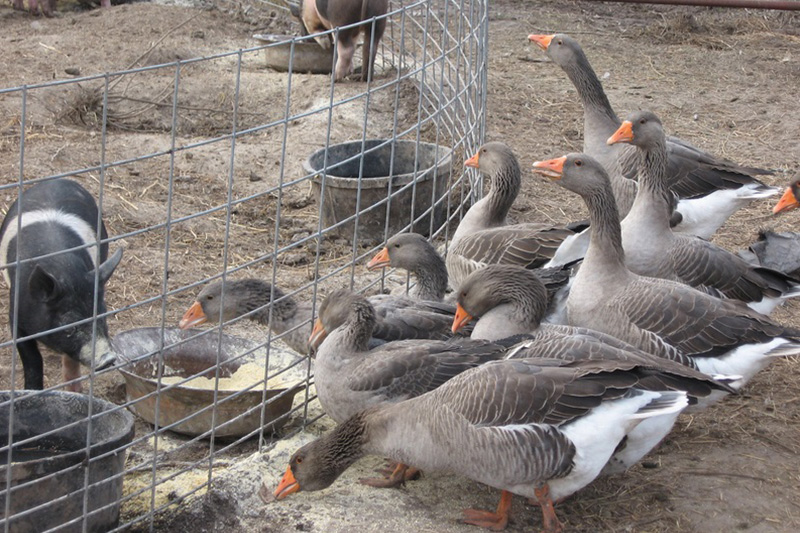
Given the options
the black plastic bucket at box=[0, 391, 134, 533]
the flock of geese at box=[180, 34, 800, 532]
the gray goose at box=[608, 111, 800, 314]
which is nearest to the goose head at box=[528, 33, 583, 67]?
the flock of geese at box=[180, 34, 800, 532]

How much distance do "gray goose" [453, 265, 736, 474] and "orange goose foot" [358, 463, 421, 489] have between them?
2.15 feet

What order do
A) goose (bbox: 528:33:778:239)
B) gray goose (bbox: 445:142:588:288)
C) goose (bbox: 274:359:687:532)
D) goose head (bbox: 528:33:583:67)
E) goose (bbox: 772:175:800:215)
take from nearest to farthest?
1. goose (bbox: 274:359:687:532)
2. gray goose (bbox: 445:142:588:288)
3. goose (bbox: 772:175:800:215)
4. goose (bbox: 528:33:778:239)
5. goose head (bbox: 528:33:583:67)

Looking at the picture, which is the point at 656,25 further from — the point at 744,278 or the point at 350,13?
the point at 744,278

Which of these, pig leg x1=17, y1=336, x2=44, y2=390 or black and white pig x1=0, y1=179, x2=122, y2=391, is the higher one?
black and white pig x1=0, y1=179, x2=122, y2=391

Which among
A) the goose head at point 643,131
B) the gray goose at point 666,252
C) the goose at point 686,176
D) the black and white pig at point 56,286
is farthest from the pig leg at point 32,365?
the goose at point 686,176

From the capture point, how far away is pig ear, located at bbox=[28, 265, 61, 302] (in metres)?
4.38

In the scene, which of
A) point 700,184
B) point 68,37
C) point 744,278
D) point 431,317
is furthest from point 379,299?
point 68,37

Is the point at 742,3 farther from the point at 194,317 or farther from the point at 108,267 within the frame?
the point at 108,267

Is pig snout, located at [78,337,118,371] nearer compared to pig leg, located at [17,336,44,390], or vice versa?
pig snout, located at [78,337,118,371]

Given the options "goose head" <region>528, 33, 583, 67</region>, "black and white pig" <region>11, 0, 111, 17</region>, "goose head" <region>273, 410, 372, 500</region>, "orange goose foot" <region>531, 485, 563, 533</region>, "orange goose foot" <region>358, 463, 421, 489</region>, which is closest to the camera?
"orange goose foot" <region>531, 485, 563, 533</region>

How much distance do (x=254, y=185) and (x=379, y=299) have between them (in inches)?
122

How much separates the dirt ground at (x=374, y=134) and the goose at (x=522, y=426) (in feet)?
0.79

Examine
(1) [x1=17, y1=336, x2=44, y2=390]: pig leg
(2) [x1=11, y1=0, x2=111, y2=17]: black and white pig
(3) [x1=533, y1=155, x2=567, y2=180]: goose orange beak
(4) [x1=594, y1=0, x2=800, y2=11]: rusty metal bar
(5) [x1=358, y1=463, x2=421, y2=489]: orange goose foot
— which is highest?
(3) [x1=533, y1=155, x2=567, y2=180]: goose orange beak

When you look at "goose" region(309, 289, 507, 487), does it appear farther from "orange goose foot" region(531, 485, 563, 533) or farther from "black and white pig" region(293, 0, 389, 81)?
"black and white pig" region(293, 0, 389, 81)
